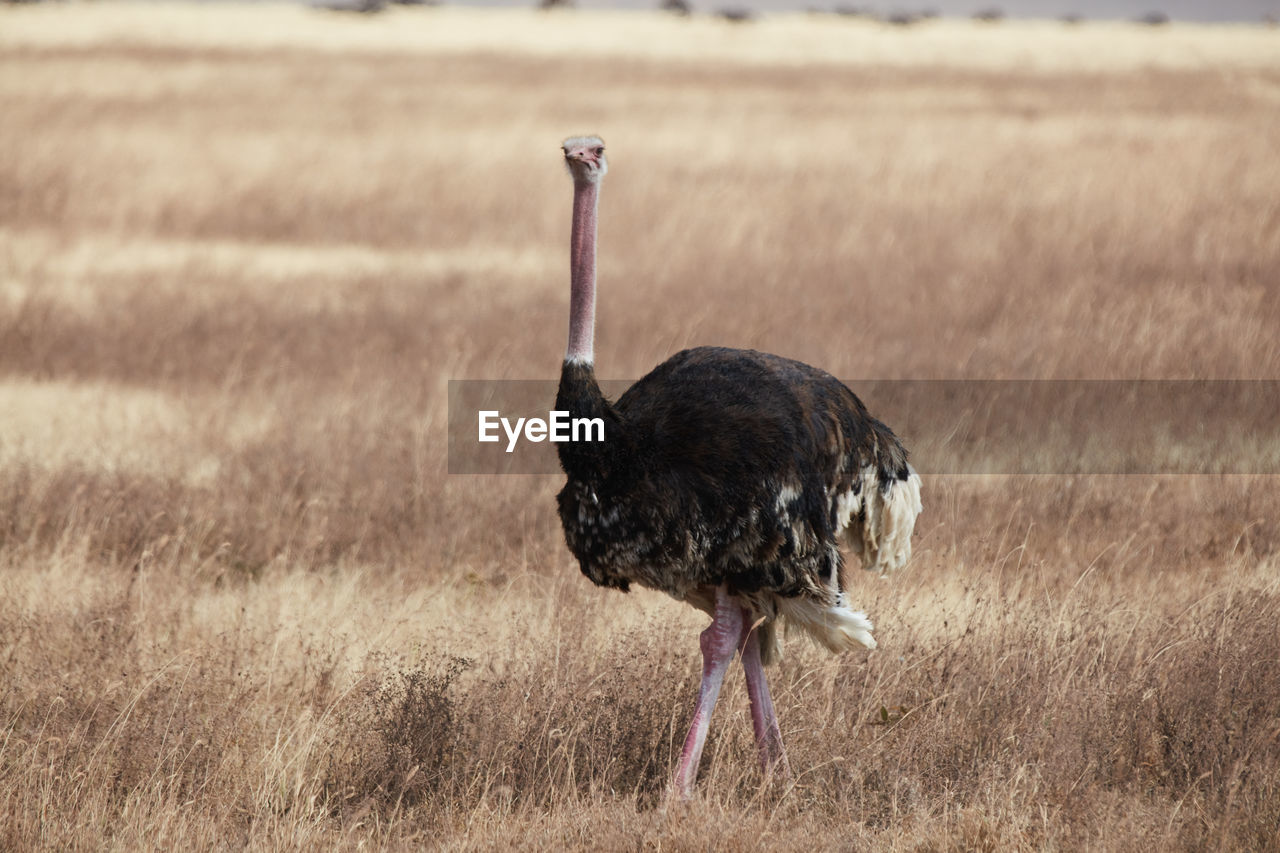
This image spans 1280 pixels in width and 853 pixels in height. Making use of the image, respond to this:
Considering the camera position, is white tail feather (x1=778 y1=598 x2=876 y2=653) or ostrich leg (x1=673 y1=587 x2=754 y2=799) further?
white tail feather (x1=778 y1=598 x2=876 y2=653)

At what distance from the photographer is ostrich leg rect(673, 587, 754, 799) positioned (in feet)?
14.5

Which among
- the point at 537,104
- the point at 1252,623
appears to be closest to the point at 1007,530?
the point at 1252,623

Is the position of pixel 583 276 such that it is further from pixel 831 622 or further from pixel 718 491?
pixel 831 622

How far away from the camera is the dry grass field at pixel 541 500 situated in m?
4.53

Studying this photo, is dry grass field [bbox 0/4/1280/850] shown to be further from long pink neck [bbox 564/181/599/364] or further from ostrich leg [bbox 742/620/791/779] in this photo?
long pink neck [bbox 564/181/599/364]

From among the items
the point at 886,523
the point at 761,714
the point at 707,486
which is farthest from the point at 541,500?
the point at 707,486

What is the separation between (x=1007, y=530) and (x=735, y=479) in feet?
8.72

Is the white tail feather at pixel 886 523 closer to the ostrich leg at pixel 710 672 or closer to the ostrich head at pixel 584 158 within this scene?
the ostrich leg at pixel 710 672

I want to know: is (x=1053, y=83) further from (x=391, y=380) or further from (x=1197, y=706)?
(x=1197, y=706)

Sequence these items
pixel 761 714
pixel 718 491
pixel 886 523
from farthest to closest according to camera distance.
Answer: pixel 886 523 → pixel 761 714 → pixel 718 491

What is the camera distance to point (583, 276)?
4.57 m

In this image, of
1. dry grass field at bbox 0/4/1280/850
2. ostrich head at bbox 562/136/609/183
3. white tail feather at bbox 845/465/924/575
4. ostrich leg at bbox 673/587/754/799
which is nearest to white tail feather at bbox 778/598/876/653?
ostrich leg at bbox 673/587/754/799

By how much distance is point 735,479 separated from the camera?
14.6 feet

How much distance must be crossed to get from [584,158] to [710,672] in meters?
1.72
